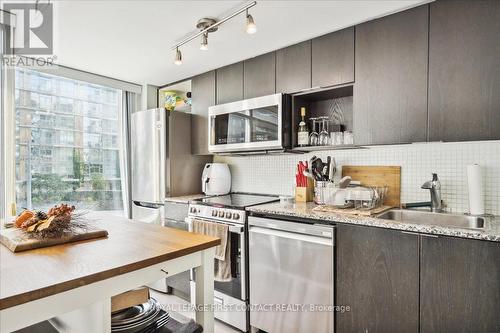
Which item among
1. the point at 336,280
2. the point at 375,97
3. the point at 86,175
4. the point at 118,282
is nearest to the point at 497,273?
the point at 336,280

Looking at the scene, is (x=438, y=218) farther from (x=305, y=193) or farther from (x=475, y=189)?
(x=305, y=193)

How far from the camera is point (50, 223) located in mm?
1270

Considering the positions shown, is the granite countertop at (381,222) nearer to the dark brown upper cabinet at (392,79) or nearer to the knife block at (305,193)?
the knife block at (305,193)

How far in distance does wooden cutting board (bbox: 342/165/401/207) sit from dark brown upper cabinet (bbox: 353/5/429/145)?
381 mm

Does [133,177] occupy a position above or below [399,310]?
above

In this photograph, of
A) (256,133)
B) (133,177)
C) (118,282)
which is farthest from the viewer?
(133,177)

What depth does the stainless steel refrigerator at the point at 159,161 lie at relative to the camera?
295cm

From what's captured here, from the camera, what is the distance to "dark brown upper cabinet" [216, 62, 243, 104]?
8.89ft

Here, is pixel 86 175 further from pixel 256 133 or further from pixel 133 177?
pixel 256 133

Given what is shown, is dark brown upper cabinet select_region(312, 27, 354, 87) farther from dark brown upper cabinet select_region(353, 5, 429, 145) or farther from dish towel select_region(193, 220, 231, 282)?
dish towel select_region(193, 220, 231, 282)

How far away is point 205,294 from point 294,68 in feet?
6.03

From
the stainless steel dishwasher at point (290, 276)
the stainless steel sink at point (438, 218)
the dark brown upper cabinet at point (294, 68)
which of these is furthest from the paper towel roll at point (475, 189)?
the dark brown upper cabinet at point (294, 68)

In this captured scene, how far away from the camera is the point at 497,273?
130 cm

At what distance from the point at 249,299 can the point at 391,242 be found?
1.18m
